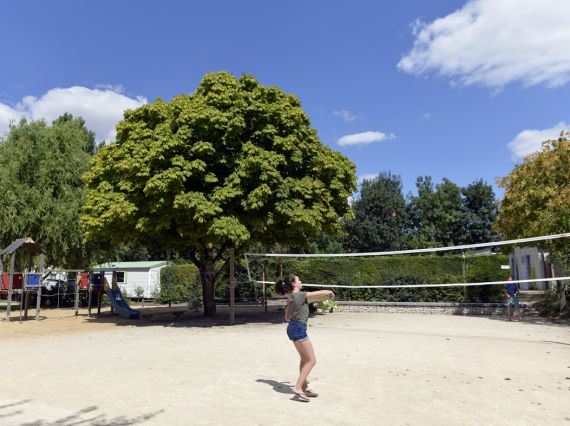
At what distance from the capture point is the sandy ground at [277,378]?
5.42 m

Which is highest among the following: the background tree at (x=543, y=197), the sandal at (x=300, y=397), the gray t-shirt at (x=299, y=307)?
the background tree at (x=543, y=197)

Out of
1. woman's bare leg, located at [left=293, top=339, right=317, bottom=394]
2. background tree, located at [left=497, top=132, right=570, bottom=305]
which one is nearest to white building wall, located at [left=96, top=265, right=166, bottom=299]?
background tree, located at [left=497, top=132, right=570, bottom=305]

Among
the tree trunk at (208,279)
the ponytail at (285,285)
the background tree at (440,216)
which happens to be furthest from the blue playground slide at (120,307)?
the background tree at (440,216)

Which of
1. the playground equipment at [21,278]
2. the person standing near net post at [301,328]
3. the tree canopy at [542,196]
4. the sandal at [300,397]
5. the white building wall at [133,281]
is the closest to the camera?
the sandal at [300,397]

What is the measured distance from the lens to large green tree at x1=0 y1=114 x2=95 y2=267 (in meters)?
22.2

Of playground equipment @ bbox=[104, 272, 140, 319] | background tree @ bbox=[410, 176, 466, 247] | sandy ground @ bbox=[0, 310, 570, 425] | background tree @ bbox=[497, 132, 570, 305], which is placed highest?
background tree @ bbox=[410, 176, 466, 247]

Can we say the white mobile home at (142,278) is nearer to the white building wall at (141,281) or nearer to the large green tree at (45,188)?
the white building wall at (141,281)

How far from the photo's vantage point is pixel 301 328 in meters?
6.33

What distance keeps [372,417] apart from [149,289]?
103 ft

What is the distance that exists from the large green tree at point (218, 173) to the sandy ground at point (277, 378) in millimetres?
3524

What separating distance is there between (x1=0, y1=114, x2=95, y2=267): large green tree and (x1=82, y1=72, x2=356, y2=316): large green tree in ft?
20.6

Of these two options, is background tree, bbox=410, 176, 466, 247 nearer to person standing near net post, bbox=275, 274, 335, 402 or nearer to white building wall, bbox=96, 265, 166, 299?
white building wall, bbox=96, 265, 166, 299

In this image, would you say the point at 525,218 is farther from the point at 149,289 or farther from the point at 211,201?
the point at 149,289

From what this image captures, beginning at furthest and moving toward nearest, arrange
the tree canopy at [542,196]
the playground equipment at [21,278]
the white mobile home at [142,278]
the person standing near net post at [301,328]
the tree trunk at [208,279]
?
1. the white mobile home at [142,278]
2. the tree trunk at [208,279]
3. the playground equipment at [21,278]
4. the tree canopy at [542,196]
5. the person standing near net post at [301,328]
